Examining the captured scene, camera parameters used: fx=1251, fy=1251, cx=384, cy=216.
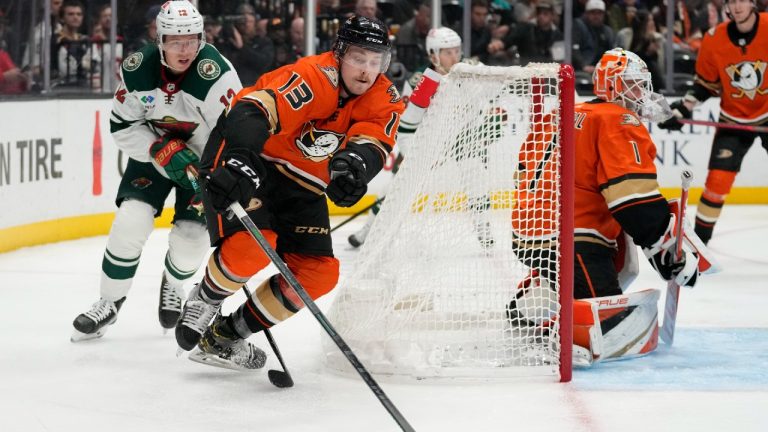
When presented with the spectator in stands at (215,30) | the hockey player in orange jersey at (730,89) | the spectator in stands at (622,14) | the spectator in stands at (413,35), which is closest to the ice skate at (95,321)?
the hockey player in orange jersey at (730,89)

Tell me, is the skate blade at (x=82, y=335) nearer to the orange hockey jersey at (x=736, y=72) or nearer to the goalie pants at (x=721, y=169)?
the goalie pants at (x=721, y=169)

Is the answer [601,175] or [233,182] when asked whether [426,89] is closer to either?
[601,175]

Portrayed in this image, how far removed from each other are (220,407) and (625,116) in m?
1.40

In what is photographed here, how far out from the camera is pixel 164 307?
163 inches

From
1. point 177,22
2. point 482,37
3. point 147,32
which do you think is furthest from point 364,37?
point 482,37

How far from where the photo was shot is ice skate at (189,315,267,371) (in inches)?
137

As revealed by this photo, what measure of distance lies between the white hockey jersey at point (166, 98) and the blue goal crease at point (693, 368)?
1362 millimetres

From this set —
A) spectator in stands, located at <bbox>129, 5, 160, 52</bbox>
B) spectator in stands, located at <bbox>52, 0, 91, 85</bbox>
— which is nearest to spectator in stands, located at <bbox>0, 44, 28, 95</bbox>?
spectator in stands, located at <bbox>52, 0, 91, 85</bbox>

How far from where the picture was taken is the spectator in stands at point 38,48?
630 centimetres

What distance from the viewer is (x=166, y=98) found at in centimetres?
383

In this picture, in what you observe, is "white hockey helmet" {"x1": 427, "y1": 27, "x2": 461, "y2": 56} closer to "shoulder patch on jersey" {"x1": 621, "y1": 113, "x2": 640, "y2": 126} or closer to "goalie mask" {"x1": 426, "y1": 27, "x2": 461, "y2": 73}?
"goalie mask" {"x1": 426, "y1": 27, "x2": 461, "y2": 73}

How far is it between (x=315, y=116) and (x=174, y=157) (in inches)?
25.9

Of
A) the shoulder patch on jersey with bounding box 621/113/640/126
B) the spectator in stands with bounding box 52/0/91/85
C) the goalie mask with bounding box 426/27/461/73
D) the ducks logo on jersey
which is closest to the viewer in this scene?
the ducks logo on jersey

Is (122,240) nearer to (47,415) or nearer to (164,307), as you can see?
(164,307)
